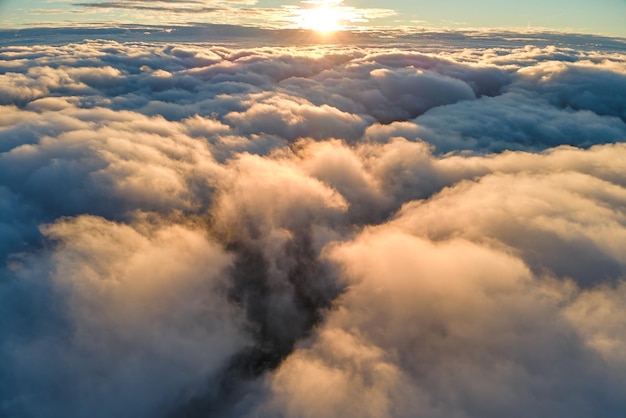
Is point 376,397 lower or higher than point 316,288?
higher

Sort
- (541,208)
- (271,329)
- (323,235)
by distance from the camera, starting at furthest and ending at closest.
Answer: (323,235), (541,208), (271,329)

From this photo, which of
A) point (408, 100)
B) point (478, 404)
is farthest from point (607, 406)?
point (408, 100)

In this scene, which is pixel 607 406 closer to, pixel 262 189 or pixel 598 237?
pixel 598 237

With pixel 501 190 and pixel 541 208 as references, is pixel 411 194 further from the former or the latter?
pixel 541 208

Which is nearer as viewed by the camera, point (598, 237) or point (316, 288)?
point (598, 237)

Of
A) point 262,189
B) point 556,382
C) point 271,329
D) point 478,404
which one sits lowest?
point 271,329

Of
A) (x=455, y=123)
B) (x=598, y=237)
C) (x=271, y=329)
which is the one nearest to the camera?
(x=598, y=237)

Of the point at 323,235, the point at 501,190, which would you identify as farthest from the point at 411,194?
the point at 323,235
